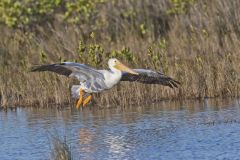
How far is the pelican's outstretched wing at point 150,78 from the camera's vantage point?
39.6 ft

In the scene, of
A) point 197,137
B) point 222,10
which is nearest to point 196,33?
point 222,10

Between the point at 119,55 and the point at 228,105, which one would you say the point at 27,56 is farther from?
the point at 228,105

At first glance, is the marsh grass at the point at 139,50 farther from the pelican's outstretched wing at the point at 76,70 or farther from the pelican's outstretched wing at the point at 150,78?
the pelican's outstretched wing at the point at 76,70

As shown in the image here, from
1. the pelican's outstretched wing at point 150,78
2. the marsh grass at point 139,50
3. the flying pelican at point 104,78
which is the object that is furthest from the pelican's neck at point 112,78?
the marsh grass at point 139,50

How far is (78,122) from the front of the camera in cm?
1174

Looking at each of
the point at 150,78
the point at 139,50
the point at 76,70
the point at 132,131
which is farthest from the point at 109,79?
the point at 139,50

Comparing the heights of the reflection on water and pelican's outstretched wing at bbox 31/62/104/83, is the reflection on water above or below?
below

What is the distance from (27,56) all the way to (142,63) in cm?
217

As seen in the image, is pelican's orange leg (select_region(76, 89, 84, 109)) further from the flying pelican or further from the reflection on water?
the reflection on water

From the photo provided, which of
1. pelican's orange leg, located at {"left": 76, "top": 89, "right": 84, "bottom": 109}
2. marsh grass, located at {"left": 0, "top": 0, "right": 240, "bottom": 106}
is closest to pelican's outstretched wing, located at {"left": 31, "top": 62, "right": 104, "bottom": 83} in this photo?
pelican's orange leg, located at {"left": 76, "top": 89, "right": 84, "bottom": 109}

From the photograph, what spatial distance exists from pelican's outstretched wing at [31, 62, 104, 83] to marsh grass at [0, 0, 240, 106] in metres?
0.75

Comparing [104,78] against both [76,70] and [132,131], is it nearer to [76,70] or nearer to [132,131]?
[76,70]

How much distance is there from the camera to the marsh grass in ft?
43.6

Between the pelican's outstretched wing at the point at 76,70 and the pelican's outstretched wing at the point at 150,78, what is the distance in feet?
1.71
